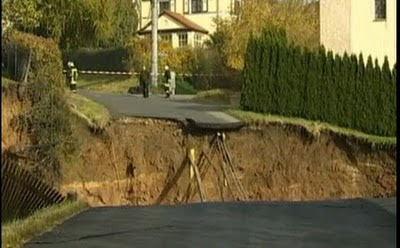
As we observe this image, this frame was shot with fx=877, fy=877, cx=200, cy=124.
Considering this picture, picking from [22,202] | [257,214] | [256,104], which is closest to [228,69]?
[256,104]

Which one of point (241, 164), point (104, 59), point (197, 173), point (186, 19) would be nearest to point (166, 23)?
point (186, 19)

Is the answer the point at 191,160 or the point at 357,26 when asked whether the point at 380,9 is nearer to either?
the point at 357,26

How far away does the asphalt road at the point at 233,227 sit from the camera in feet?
35.8

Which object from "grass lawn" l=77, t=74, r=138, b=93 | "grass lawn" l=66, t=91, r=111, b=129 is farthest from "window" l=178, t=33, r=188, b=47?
"grass lawn" l=66, t=91, r=111, b=129

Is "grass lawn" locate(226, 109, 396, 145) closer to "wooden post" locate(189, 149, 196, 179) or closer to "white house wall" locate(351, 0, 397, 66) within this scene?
"wooden post" locate(189, 149, 196, 179)

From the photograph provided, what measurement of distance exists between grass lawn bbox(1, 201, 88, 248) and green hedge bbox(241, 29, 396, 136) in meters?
17.2

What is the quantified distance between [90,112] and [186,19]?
3942 centimetres

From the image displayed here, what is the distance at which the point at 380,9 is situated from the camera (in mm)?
37250

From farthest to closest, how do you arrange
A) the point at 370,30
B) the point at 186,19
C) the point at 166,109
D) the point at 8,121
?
the point at 186,19, the point at 370,30, the point at 166,109, the point at 8,121

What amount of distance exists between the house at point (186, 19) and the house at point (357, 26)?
23843 mm

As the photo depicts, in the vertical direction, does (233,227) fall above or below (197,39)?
below

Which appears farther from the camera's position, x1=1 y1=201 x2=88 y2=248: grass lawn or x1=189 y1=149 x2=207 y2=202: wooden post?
x1=189 y1=149 x2=207 y2=202: wooden post

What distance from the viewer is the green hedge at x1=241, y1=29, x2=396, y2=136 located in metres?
30.5

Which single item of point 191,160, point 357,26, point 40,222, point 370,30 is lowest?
point 191,160
